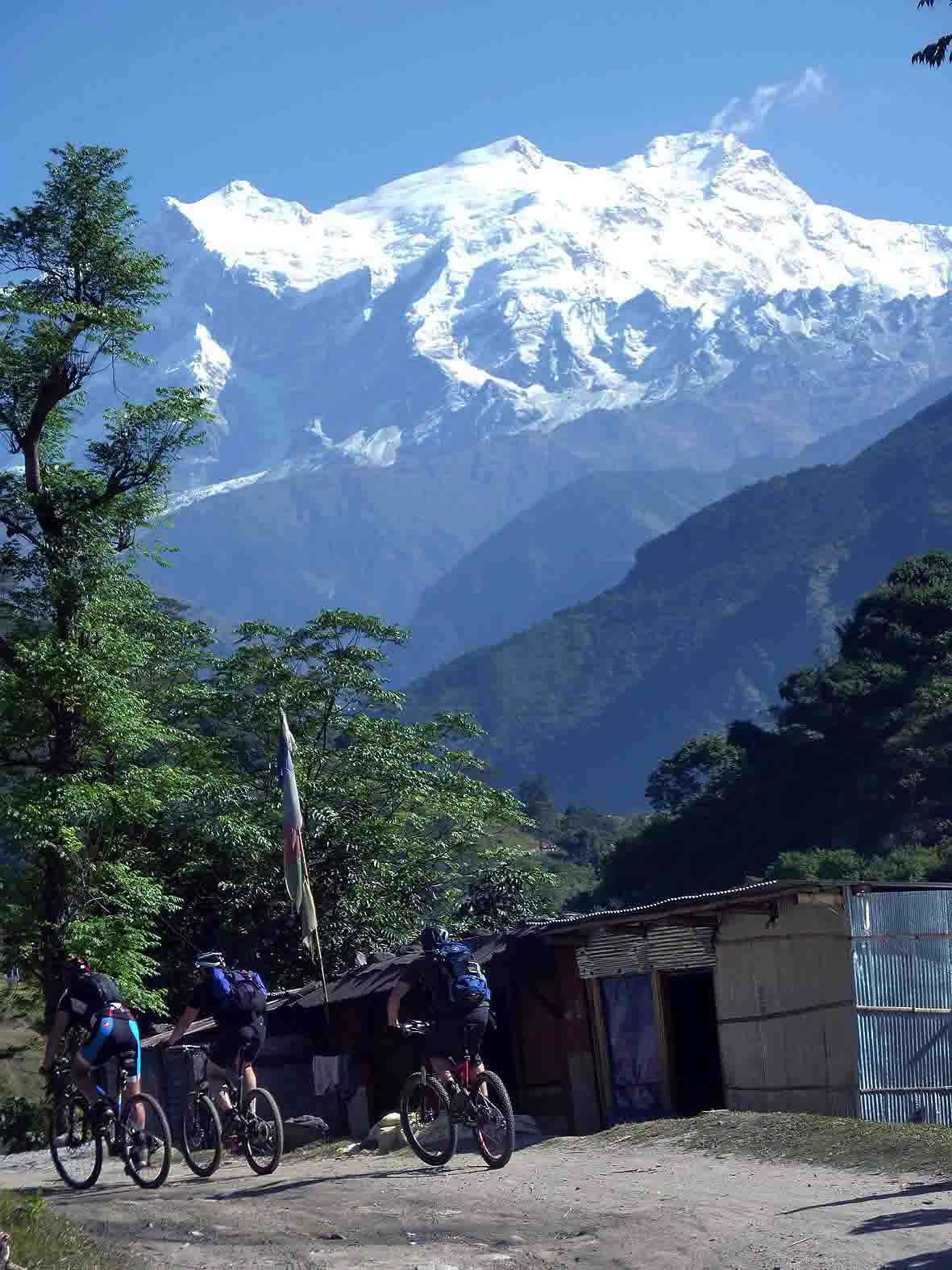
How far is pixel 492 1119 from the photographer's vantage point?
1131cm

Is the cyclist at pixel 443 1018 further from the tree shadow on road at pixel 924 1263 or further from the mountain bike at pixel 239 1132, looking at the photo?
the tree shadow on road at pixel 924 1263

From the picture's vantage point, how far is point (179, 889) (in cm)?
2606

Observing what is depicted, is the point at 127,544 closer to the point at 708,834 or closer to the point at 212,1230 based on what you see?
the point at 212,1230

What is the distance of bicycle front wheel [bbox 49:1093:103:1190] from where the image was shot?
1173 cm

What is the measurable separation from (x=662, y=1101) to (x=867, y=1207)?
7.24 meters

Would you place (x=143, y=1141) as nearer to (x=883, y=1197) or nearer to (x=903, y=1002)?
(x=883, y=1197)

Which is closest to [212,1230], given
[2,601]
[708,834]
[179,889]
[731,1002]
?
[731,1002]

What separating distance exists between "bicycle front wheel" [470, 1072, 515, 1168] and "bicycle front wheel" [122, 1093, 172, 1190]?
2077mm

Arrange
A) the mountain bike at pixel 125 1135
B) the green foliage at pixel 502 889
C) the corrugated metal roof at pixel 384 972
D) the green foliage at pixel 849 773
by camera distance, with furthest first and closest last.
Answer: the green foliage at pixel 849 773 → the green foliage at pixel 502 889 → the corrugated metal roof at pixel 384 972 → the mountain bike at pixel 125 1135

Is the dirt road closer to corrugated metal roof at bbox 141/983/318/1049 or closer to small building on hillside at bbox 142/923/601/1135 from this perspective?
small building on hillside at bbox 142/923/601/1135

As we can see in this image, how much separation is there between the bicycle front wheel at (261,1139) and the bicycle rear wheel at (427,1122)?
87 cm

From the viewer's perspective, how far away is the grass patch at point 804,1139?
10758 mm

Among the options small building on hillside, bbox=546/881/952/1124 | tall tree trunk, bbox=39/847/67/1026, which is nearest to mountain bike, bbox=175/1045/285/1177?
small building on hillside, bbox=546/881/952/1124

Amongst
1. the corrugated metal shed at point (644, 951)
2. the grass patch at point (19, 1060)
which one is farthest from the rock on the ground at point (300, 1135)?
the grass patch at point (19, 1060)
